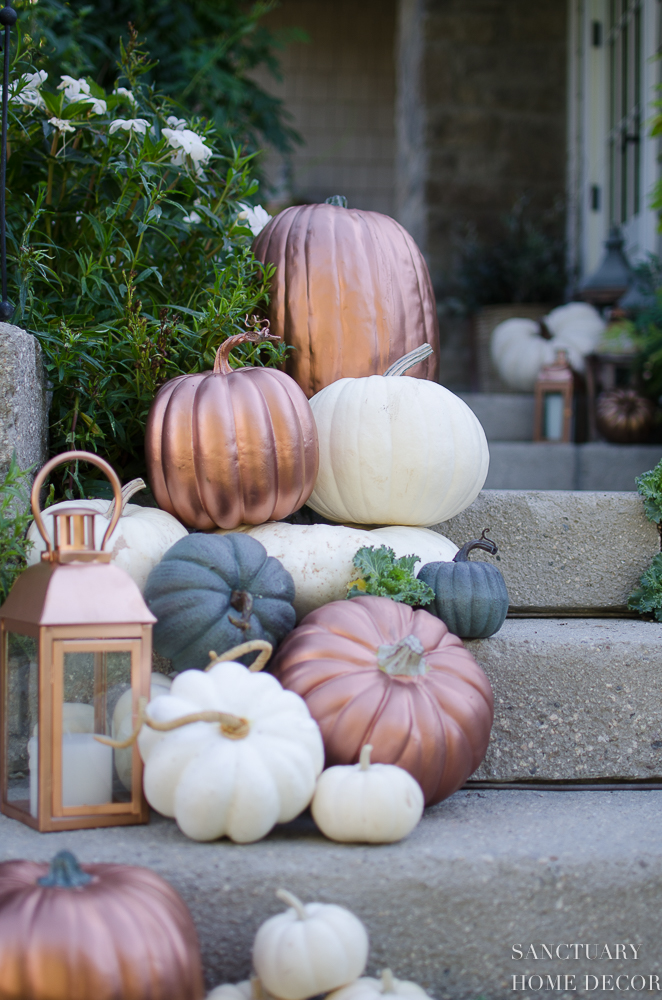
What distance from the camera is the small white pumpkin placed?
52.5 inches

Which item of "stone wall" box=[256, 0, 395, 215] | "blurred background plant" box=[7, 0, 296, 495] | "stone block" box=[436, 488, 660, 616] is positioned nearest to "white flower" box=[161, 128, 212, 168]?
"blurred background plant" box=[7, 0, 296, 495]

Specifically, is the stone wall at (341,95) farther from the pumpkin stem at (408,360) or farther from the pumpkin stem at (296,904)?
the pumpkin stem at (296,904)

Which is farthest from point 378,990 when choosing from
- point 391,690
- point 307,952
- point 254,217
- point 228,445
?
point 254,217

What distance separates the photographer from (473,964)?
4.36 feet

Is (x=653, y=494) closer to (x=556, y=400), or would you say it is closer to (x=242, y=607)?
(x=242, y=607)

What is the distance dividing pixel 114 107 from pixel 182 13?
2.23 m

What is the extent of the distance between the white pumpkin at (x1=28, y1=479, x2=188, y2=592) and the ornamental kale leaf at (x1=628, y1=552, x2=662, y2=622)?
1.09 meters

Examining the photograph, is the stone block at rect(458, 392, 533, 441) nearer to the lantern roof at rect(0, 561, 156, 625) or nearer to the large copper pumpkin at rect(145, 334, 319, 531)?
the large copper pumpkin at rect(145, 334, 319, 531)

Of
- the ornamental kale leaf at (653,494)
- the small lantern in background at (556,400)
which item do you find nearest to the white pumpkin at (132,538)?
the ornamental kale leaf at (653,494)

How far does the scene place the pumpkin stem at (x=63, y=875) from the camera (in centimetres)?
110

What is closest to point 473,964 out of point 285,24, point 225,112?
point 225,112

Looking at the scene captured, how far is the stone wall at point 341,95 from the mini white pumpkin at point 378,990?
714 centimetres

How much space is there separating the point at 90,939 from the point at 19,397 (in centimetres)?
106

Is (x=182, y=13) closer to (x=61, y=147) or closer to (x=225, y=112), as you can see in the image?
(x=225, y=112)
